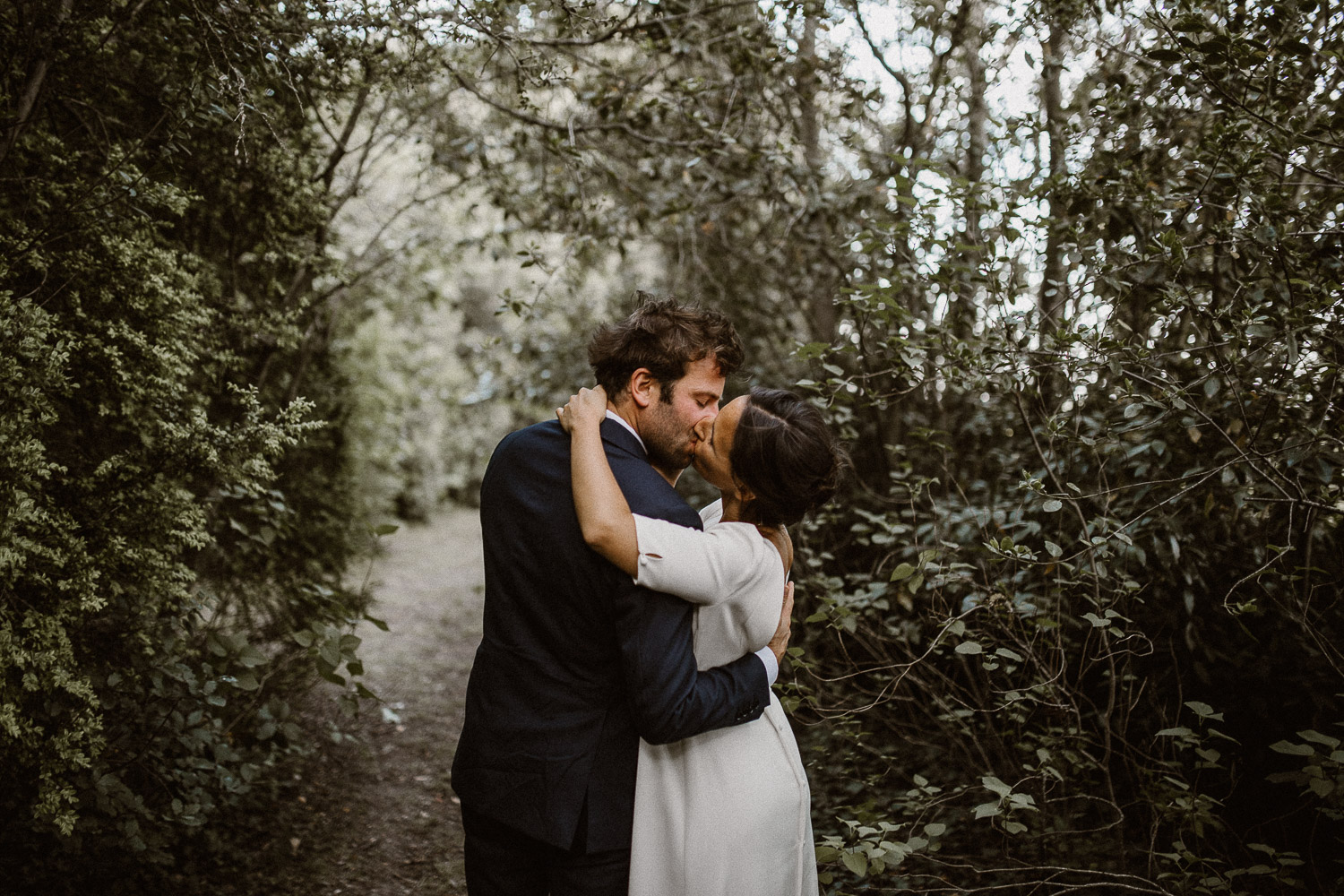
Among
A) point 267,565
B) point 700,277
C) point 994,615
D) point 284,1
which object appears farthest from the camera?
point 700,277

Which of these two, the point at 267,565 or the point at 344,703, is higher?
the point at 267,565

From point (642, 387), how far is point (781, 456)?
40 centimetres

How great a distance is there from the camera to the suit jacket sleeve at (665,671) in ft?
5.58

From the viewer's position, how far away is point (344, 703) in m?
3.74

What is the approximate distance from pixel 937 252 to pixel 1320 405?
1.82m

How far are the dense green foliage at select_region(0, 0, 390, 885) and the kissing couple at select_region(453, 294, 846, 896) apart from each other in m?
1.67

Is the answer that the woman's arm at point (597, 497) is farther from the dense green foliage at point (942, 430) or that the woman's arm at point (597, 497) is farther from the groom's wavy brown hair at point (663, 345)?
the dense green foliage at point (942, 430)

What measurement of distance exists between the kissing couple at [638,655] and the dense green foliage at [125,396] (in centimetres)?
167

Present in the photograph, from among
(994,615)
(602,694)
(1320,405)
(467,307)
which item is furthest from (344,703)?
(467,307)

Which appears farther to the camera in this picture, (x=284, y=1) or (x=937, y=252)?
(x=937, y=252)

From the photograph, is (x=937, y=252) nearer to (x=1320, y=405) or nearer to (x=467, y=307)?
(x=1320, y=405)

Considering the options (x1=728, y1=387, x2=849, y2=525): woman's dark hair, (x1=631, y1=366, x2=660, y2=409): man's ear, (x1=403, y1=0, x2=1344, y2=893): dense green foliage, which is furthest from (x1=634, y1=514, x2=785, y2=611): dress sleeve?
(x1=403, y1=0, x2=1344, y2=893): dense green foliage

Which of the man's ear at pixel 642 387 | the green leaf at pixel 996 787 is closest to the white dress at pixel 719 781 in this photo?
the man's ear at pixel 642 387

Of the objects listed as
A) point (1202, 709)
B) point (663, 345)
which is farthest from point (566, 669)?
point (1202, 709)
